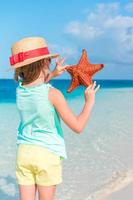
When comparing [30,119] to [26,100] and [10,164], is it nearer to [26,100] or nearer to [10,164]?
[26,100]

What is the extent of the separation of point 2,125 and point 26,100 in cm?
870

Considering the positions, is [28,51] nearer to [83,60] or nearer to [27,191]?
[83,60]

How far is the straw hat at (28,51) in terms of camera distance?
3094 mm

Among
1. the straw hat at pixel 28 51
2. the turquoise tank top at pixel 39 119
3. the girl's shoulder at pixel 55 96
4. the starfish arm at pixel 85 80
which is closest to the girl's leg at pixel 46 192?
the turquoise tank top at pixel 39 119

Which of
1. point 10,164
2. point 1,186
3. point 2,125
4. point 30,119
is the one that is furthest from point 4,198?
point 2,125

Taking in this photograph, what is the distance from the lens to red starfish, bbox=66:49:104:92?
3.10 metres

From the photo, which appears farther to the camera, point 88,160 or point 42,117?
point 88,160

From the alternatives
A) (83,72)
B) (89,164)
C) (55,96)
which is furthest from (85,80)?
(89,164)

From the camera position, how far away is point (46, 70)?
10.2ft

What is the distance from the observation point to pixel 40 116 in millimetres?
3098

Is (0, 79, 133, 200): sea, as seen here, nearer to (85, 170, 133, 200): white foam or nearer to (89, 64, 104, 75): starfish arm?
(85, 170, 133, 200): white foam

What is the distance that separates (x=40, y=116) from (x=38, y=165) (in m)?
0.32

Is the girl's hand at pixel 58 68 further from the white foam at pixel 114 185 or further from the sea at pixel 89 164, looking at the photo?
the white foam at pixel 114 185

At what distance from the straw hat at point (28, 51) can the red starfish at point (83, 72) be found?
17 centimetres
